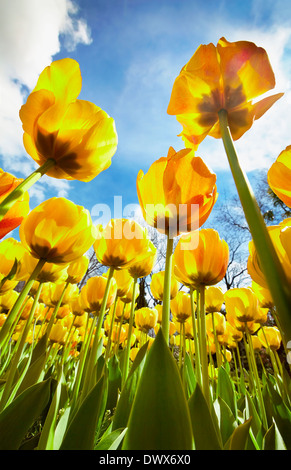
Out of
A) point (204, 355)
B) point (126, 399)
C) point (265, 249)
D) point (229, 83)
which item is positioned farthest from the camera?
point (126, 399)

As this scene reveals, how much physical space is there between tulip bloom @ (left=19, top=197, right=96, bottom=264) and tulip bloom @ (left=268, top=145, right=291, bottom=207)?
1.52 ft

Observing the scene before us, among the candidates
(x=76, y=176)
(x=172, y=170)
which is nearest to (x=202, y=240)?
(x=172, y=170)

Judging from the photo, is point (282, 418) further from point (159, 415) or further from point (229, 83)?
point (229, 83)

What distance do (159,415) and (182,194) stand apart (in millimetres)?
377

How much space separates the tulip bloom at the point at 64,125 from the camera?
46 cm

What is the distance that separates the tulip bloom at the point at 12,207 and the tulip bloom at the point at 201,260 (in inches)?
16.2

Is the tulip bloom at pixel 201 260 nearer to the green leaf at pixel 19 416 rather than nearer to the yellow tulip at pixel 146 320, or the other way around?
the green leaf at pixel 19 416

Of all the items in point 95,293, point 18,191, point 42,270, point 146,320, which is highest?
point 146,320

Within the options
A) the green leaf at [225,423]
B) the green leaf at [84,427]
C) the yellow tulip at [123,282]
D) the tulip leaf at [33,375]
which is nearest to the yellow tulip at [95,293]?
the yellow tulip at [123,282]

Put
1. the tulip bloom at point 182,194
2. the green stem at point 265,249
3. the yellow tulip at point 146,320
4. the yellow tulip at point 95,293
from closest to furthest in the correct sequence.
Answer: the green stem at point 265,249 < the tulip bloom at point 182,194 < the yellow tulip at point 95,293 < the yellow tulip at point 146,320

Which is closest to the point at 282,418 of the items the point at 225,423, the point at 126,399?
the point at 225,423

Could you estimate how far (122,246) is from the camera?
84 centimetres

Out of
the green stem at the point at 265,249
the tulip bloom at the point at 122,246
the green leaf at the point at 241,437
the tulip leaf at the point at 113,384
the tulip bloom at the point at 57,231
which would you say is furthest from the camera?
the tulip leaf at the point at 113,384
